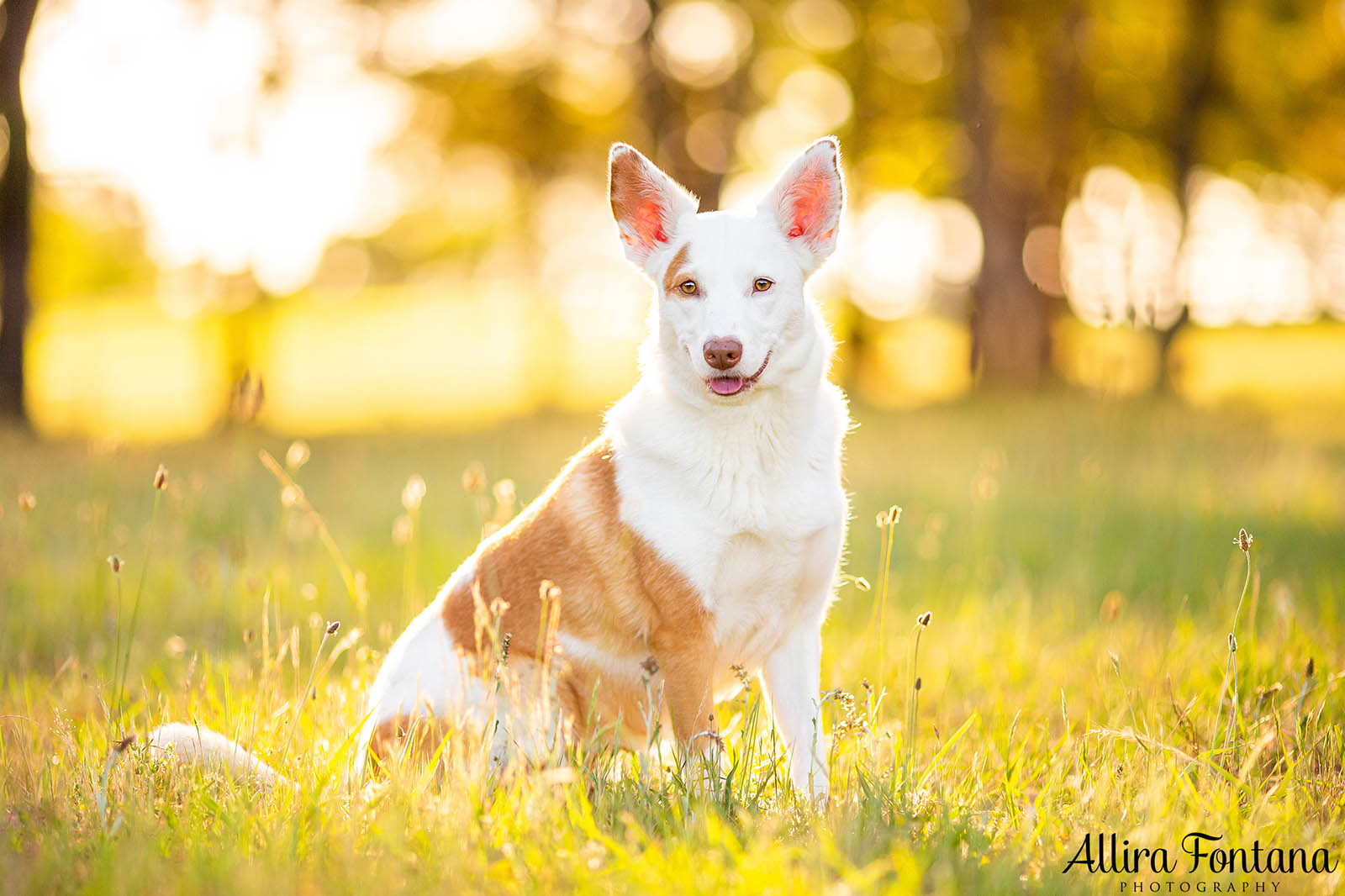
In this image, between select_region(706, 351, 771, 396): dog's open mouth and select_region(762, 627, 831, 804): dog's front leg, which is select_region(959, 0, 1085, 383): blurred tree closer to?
select_region(706, 351, 771, 396): dog's open mouth

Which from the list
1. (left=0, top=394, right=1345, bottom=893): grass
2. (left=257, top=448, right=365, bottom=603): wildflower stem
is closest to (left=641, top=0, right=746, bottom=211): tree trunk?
(left=0, top=394, right=1345, bottom=893): grass

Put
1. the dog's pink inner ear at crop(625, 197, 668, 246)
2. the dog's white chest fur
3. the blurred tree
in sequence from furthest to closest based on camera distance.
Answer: the blurred tree < the dog's pink inner ear at crop(625, 197, 668, 246) < the dog's white chest fur

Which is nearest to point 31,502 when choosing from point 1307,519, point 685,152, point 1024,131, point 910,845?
point 910,845

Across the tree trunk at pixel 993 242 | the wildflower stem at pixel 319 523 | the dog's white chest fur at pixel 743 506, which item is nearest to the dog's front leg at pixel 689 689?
the dog's white chest fur at pixel 743 506

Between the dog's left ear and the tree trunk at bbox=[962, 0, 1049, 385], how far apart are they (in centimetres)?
1232

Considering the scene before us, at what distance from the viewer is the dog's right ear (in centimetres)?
386

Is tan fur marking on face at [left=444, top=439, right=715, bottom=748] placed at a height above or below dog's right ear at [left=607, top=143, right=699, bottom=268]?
below

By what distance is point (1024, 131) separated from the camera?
20000 mm

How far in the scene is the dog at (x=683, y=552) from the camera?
342cm

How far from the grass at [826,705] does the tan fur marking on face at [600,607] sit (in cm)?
25

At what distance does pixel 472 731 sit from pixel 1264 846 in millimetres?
2289

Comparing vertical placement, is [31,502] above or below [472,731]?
above

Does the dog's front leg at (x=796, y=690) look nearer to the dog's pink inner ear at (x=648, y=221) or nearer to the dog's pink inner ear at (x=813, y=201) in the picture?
the dog's pink inner ear at (x=813, y=201)

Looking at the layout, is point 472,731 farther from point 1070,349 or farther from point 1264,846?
point 1070,349
